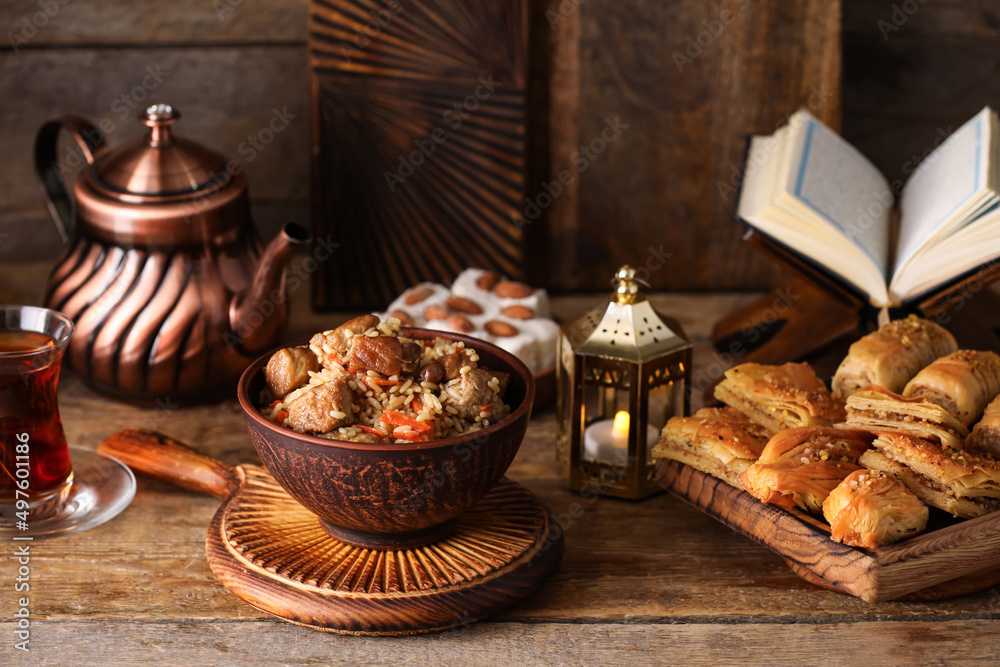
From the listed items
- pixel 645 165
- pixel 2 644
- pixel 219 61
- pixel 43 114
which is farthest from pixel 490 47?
pixel 2 644

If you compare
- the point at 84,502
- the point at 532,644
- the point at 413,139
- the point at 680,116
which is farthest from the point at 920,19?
the point at 84,502

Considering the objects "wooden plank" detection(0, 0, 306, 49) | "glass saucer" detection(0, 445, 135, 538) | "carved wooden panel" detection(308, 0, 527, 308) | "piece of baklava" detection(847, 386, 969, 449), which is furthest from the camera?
"wooden plank" detection(0, 0, 306, 49)

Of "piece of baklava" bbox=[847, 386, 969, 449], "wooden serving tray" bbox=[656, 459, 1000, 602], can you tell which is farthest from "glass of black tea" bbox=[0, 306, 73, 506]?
"piece of baklava" bbox=[847, 386, 969, 449]

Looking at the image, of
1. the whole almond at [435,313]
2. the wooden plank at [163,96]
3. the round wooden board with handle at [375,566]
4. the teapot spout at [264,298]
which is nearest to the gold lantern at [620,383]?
the round wooden board with handle at [375,566]

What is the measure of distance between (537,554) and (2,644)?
18.9 inches

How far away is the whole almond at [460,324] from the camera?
1305 mm

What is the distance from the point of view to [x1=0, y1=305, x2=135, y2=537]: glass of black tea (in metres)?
1.03

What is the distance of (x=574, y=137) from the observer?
1.65 meters

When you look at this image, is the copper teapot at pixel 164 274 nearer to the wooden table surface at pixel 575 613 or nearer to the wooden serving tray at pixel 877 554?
the wooden table surface at pixel 575 613

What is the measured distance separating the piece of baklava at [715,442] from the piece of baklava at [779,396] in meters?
0.02

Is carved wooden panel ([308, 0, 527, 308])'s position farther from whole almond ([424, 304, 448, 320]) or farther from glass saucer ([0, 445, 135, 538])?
glass saucer ([0, 445, 135, 538])

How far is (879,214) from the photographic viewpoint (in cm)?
138

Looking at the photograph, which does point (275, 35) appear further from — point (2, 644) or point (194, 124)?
point (2, 644)

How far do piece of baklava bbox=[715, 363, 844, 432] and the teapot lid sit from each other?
Result: 2.26 feet
